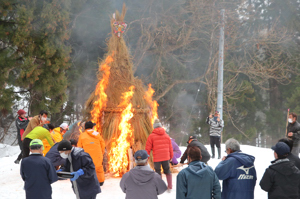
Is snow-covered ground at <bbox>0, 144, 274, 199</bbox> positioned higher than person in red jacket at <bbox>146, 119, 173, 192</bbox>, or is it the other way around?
person in red jacket at <bbox>146, 119, 173, 192</bbox>

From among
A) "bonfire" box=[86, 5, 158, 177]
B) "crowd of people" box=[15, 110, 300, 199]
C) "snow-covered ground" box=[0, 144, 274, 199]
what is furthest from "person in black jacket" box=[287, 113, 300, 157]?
"crowd of people" box=[15, 110, 300, 199]

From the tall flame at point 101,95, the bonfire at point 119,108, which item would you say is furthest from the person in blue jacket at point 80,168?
the tall flame at point 101,95

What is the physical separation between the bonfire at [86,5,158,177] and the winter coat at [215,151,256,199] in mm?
4300

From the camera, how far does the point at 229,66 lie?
2234 cm

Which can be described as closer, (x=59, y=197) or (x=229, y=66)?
(x=59, y=197)

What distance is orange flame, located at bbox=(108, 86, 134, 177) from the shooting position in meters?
8.77

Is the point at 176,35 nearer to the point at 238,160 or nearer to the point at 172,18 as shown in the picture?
the point at 172,18

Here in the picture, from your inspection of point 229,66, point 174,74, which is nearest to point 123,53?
point 174,74

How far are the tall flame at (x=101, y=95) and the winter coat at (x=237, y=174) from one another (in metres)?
4.96

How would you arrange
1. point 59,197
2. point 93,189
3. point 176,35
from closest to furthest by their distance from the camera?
1. point 93,189
2. point 59,197
3. point 176,35

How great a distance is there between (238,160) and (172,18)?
15.4 meters

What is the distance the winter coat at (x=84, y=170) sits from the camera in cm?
497

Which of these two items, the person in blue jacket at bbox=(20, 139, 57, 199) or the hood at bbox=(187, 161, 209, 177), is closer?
the hood at bbox=(187, 161, 209, 177)

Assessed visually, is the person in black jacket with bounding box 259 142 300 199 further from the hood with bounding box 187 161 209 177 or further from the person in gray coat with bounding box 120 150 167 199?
the person in gray coat with bounding box 120 150 167 199
